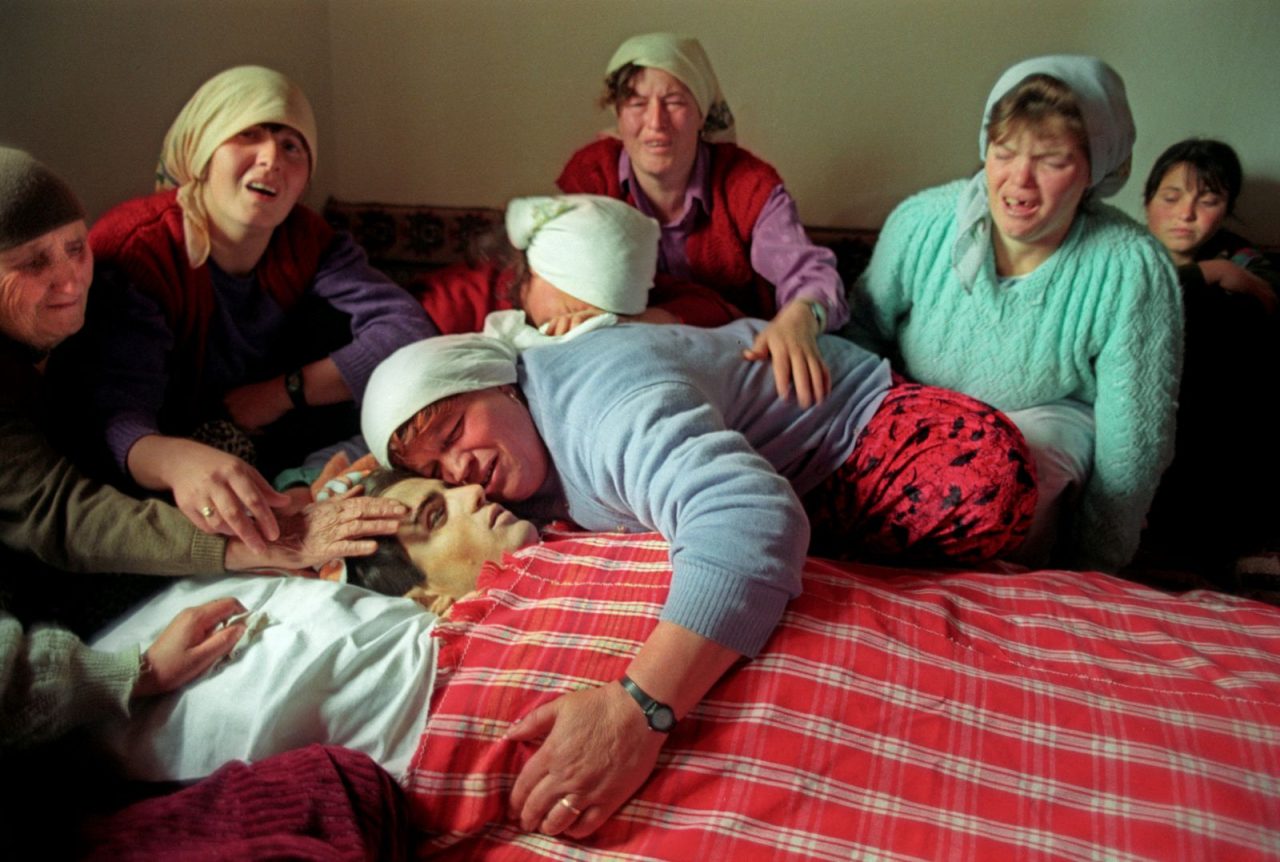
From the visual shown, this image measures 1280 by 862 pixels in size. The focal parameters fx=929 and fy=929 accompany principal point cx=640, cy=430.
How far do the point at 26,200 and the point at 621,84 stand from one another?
3.80 feet

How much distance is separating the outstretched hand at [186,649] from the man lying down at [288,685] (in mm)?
14

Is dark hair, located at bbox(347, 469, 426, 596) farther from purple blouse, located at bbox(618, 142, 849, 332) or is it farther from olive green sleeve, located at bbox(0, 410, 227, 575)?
purple blouse, located at bbox(618, 142, 849, 332)

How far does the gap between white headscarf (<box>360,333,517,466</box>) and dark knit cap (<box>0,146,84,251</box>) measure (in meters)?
0.44

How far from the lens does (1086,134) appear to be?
150 centimetres

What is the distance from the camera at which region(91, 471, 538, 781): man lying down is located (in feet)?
3.28

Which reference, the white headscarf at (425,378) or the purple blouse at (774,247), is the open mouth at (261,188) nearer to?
the white headscarf at (425,378)

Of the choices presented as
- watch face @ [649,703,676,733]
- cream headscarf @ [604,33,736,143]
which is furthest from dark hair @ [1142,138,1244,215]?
watch face @ [649,703,676,733]

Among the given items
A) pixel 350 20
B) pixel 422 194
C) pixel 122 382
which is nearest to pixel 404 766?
pixel 122 382

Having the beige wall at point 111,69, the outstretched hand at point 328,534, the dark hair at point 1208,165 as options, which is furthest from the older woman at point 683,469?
the dark hair at point 1208,165

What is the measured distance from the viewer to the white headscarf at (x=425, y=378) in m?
1.30

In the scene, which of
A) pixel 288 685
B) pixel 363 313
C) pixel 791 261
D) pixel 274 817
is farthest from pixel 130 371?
pixel 791 261

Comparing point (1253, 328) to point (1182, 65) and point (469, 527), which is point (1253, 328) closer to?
point (1182, 65)

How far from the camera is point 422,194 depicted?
7.82 ft

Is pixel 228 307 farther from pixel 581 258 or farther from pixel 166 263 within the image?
pixel 581 258
